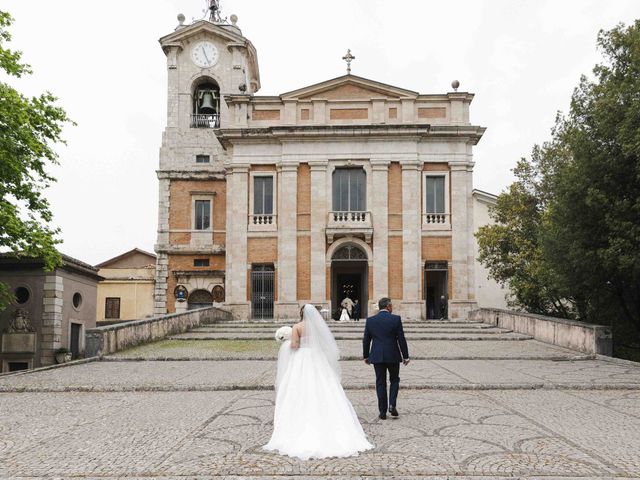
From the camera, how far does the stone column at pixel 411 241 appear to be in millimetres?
28891

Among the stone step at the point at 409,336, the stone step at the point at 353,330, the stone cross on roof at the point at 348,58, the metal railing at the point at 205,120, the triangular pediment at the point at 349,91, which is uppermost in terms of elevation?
the stone cross on roof at the point at 348,58

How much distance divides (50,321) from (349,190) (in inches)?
566

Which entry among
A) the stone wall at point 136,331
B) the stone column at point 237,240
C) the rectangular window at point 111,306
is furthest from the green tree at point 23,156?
the rectangular window at point 111,306

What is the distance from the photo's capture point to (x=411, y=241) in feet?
96.3

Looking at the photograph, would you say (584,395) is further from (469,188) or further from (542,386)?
(469,188)

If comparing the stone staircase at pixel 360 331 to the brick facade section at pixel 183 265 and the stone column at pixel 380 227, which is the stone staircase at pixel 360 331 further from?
the brick facade section at pixel 183 265

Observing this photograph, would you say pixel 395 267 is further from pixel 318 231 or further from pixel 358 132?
pixel 358 132

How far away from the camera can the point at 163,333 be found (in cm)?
2061

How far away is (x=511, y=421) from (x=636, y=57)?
10.8 m

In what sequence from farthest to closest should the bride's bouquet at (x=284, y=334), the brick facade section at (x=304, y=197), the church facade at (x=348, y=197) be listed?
1. the brick facade section at (x=304, y=197)
2. the church facade at (x=348, y=197)
3. the bride's bouquet at (x=284, y=334)

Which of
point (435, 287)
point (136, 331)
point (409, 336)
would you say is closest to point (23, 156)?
point (136, 331)

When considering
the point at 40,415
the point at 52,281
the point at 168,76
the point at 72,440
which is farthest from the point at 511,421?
the point at 168,76

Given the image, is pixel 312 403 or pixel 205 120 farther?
pixel 205 120

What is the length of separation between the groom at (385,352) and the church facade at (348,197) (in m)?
20.3
